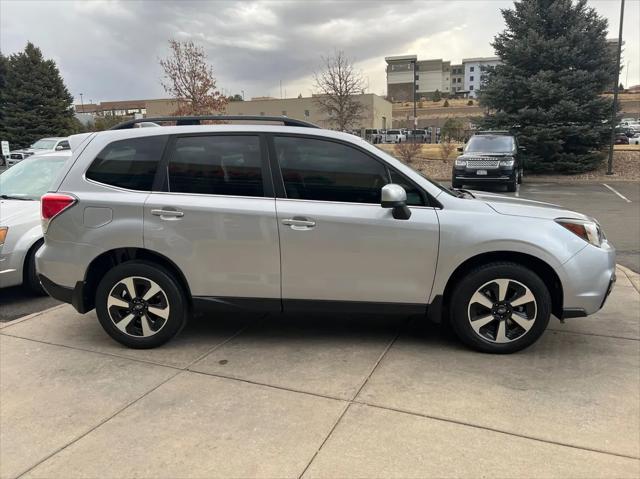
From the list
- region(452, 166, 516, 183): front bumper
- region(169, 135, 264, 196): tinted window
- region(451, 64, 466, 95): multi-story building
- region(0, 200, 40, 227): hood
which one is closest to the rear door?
region(169, 135, 264, 196): tinted window

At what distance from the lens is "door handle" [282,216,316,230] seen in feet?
12.8

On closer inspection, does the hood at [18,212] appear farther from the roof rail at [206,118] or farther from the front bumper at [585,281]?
the front bumper at [585,281]

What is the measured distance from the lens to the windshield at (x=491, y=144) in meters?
16.7

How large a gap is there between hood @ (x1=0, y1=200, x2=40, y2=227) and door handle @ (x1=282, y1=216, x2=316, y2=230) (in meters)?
3.40

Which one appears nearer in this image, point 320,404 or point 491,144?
point 320,404

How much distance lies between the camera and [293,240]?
3.94 meters

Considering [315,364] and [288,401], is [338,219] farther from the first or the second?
[288,401]

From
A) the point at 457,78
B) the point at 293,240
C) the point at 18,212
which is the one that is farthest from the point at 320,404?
the point at 457,78

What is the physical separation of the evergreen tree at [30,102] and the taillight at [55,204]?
38.5m

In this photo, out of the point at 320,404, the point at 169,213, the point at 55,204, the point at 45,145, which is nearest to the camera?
the point at 320,404

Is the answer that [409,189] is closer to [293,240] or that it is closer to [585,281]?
[293,240]

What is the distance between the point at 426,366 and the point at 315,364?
32.1 inches

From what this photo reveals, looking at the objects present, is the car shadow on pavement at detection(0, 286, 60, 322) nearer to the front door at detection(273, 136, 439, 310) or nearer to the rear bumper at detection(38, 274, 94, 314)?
the rear bumper at detection(38, 274, 94, 314)

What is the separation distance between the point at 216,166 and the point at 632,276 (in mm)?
5149
